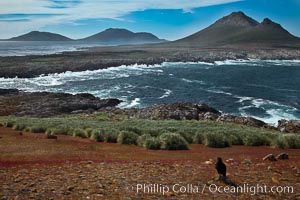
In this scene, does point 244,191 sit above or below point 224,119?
above

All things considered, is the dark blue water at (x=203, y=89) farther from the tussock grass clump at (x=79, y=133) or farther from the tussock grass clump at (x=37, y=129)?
the tussock grass clump at (x=37, y=129)

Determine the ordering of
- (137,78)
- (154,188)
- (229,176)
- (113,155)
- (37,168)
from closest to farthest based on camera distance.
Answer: (154,188), (229,176), (37,168), (113,155), (137,78)

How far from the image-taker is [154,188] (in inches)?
424

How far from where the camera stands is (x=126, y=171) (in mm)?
12664

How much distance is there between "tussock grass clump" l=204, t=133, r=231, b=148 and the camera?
18266 millimetres

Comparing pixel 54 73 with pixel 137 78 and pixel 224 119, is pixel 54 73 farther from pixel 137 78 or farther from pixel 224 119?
pixel 224 119

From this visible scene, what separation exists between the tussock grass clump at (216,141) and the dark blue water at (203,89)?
77.3ft

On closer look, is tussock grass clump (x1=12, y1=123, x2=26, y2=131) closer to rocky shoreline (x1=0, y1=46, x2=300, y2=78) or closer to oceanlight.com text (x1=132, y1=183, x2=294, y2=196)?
oceanlight.com text (x1=132, y1=183, x2=294, y2=196)

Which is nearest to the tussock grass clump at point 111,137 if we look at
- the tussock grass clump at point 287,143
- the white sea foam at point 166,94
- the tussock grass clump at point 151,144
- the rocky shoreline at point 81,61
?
the tussock grass clump at point 151,144

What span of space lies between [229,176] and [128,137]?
786 cm

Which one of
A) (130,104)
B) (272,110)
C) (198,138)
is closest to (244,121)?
(272,110)

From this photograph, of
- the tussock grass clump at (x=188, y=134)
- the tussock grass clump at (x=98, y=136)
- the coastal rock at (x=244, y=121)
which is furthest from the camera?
the coastal rock at (x=244, y=121)

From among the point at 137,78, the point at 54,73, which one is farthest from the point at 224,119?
the point at 54,73

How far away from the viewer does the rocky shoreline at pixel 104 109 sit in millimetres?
35191
